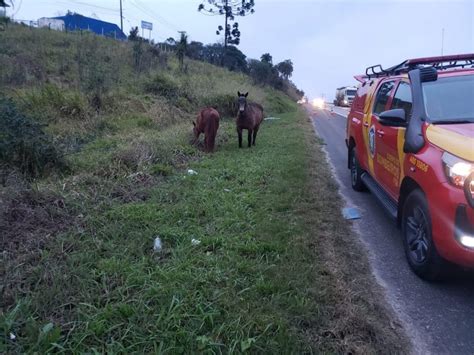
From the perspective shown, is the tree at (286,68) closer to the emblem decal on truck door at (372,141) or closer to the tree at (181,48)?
the tree at (181,48)

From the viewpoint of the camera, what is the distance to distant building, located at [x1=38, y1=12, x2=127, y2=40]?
138ft

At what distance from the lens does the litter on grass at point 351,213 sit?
5637mm

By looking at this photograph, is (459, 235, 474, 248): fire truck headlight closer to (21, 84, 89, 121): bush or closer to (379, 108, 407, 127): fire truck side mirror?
(379, 108, 407, 127): fire truck side mirror

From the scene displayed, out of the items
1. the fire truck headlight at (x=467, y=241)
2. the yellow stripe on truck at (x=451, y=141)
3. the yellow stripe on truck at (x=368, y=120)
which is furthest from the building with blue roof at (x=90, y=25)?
the fire truck headlight at (x=467, y=241)

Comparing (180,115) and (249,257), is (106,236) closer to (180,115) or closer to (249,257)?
(249,257)

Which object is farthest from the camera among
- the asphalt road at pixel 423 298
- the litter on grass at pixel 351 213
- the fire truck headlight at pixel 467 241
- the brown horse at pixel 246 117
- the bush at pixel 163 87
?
the bush at pixel 163 87

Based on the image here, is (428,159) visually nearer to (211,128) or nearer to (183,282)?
(183,282)

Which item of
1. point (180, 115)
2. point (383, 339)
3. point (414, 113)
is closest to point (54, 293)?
point (383, 339)

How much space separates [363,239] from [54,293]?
11.4 ft

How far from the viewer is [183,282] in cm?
340

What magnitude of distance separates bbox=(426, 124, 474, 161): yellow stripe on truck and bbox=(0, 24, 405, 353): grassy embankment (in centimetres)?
142

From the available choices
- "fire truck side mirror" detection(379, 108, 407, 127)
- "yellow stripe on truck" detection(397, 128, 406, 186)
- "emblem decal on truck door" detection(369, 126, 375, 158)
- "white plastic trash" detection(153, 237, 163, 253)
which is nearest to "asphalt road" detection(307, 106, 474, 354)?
"yellow stripe on truck" detection(397, 128, 406, 186)

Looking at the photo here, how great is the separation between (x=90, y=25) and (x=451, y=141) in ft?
174

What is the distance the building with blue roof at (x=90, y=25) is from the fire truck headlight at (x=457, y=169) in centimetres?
4137
